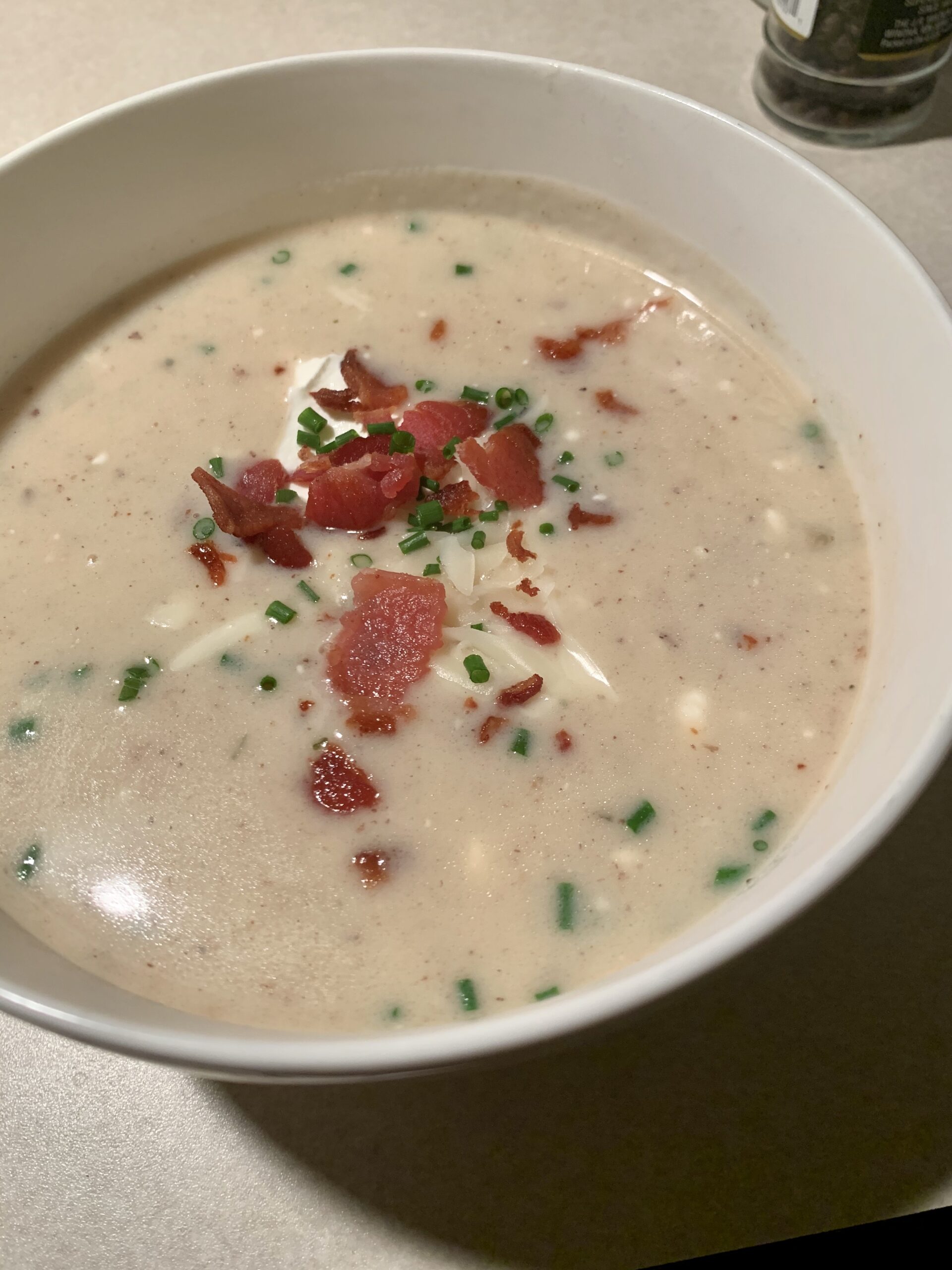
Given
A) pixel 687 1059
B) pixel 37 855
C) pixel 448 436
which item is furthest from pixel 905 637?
pixel 37 855

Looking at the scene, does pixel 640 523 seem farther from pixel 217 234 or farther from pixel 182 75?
pixel 182 75

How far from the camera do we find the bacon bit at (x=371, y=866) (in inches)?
42.2

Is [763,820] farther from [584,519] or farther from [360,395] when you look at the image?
[360,395]

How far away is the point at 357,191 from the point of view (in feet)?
5.27

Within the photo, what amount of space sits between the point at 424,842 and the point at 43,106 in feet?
5.33

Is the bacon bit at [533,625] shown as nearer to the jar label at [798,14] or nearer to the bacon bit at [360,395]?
the bacon bit at [360,395]

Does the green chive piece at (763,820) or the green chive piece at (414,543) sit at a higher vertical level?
the green chive piece at (414,543)

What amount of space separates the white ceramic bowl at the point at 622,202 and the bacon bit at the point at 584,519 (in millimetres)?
322

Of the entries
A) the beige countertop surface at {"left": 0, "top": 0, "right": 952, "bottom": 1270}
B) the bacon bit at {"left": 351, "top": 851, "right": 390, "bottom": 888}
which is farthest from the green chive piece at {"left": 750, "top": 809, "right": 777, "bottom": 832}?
the bacon bit at {"left": 351, "top": 851, "right": 390, "bottom": 888}

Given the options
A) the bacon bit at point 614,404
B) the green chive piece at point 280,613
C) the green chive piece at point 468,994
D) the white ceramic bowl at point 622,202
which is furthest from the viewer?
the bacon bit at point 614,404

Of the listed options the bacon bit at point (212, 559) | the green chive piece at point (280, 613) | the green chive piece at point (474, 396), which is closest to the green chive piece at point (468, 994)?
the green chive piece at point (280, 613)

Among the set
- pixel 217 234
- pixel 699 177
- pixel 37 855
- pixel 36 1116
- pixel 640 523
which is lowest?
pixel 36 1116

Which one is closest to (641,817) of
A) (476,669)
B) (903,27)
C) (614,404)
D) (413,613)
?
(476,669)

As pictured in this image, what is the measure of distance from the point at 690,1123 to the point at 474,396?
3.03ft
